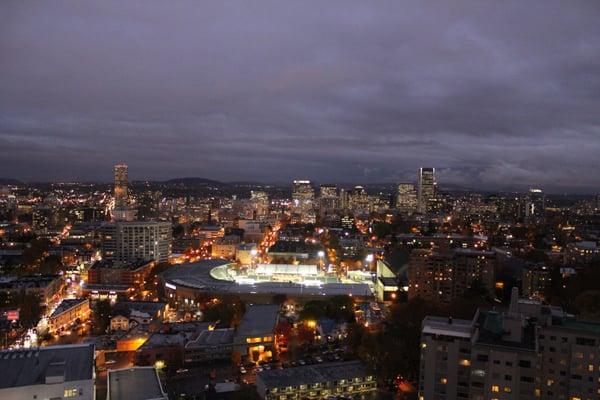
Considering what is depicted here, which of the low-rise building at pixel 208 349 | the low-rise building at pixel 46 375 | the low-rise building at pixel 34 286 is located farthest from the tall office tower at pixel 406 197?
the low-rise building at pixel 46 375

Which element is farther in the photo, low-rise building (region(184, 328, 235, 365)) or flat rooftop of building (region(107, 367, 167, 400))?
low-rise building (region(184, 328, 235, 365))

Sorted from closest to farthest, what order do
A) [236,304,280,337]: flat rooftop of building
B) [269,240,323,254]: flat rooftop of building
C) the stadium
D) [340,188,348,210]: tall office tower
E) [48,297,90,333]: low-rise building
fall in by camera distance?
[236,304,280,337]: flat rooftop of building, [48,297,90,333]: low-rise building, the stadium, [269,240,323,254]: flat rooftop of building, [340,188,348,210]: tall office tower

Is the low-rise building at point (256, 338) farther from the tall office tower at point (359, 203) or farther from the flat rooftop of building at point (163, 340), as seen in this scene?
the tall office tower at point (359, 203)

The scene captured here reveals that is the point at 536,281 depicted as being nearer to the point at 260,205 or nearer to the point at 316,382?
the point at 316,382

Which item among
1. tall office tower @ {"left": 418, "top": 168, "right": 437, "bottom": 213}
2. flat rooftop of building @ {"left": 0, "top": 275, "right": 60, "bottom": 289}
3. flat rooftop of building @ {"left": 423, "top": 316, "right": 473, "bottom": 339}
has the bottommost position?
flat rooftop of building @ {"left": 0, "top": 275, "right": 60, "bottom": 289}

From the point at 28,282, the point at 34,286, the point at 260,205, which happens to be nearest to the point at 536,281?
the point at 34,286

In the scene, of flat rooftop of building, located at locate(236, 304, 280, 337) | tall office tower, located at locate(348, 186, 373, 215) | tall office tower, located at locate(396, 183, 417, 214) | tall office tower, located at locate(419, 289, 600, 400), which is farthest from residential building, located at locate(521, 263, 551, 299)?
tall office tower, located at locate(396, 183, 417, 214)

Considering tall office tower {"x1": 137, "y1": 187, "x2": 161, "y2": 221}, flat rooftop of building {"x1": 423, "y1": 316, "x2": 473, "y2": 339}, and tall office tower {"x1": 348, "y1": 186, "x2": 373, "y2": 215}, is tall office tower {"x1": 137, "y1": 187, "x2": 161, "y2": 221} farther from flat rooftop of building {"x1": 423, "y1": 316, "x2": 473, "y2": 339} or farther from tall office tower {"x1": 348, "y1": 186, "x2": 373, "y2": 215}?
flat rooftop of building {"x1": 423, "y1": 316, "x2": 473, "y2": 339}

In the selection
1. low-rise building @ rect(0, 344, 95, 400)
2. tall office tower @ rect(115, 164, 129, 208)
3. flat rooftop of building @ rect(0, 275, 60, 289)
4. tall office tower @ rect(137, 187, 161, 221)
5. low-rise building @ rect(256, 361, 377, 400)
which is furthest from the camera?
tall office tower @ rect(115, 164, 129, 208)
